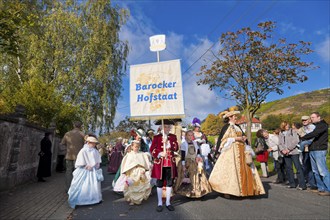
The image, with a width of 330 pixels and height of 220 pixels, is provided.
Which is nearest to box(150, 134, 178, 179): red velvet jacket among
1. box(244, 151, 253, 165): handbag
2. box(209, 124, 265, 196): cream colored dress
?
box(209, 124, 265, 196): cream colored dress

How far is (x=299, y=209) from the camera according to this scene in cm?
511

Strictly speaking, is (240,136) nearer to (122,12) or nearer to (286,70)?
(286,70)

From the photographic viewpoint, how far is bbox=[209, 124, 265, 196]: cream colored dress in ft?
19.5

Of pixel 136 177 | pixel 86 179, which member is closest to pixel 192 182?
pixel 136 177

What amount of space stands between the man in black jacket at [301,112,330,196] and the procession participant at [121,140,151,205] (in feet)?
13.8

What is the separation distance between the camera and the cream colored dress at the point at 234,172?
19.5 ft

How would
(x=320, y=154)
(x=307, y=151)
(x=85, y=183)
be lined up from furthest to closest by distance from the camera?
(x=307, y=151) < (x=320, y=154) < (x=85, y=183)

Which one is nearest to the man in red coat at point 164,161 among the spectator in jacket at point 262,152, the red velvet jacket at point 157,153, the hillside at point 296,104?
the red velvet jacket at point 157,153

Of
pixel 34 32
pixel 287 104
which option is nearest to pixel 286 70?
pixel 34 32

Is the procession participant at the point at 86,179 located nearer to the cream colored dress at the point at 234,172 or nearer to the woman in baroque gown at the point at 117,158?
the cream colored dress at the point at 234,172

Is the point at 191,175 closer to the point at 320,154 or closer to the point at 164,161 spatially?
the point at 164,161

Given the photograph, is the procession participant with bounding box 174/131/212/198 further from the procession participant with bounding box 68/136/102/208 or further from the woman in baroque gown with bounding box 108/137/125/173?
the woman in baroque gown with bounding box 108/137/125/173

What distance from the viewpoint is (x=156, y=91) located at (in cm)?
629

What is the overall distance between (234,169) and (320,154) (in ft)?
7.95
